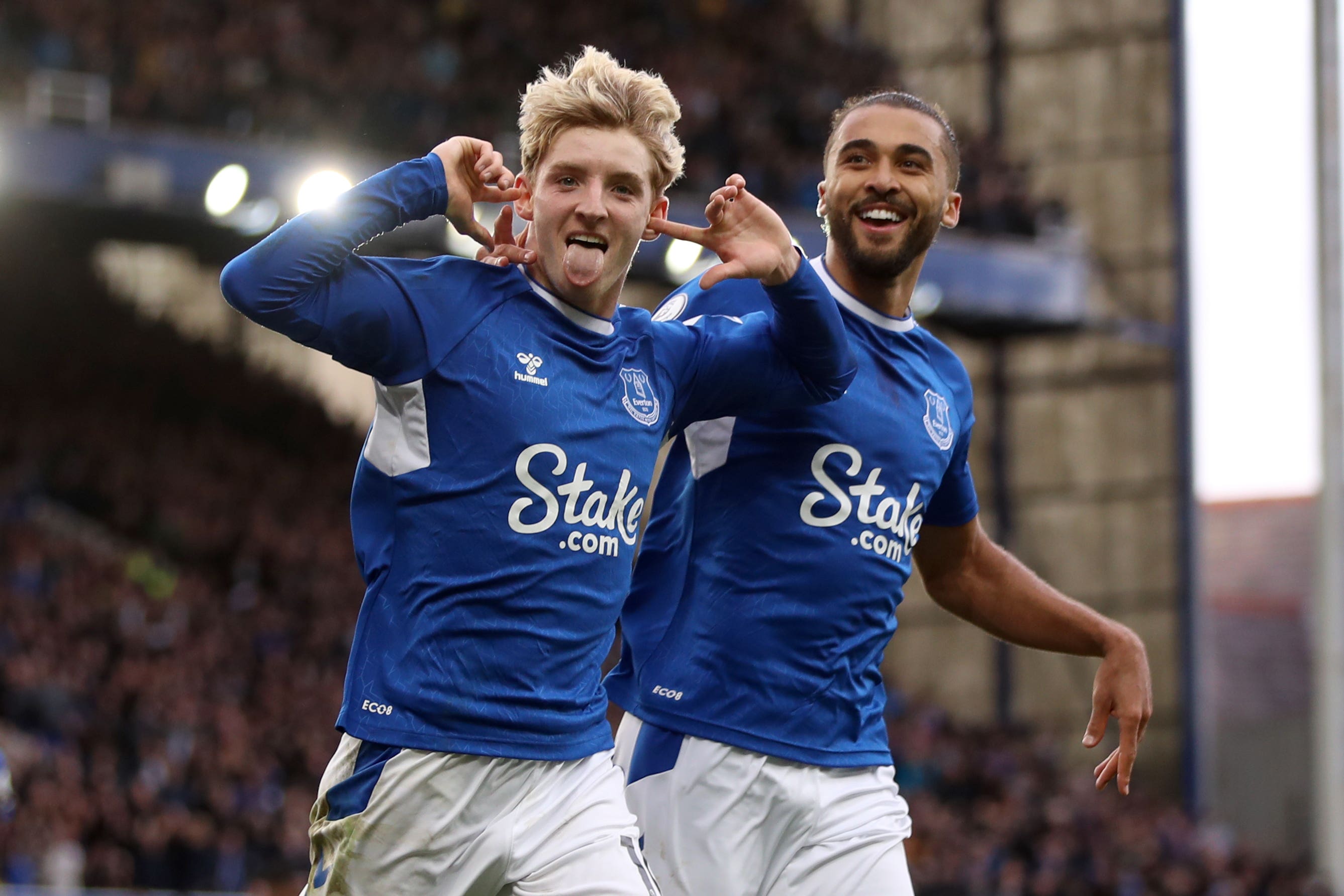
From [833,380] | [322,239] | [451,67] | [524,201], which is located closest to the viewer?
[322,239]

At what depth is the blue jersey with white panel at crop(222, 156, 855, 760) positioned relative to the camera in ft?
10.0

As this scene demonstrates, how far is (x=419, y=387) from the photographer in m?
3.09

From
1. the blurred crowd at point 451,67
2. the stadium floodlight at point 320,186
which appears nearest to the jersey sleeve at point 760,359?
the stadium floodlight at point 320,186

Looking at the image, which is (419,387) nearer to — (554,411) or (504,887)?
(554,411)

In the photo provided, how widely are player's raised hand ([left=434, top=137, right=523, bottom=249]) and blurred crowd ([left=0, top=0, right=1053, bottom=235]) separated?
1312 centimetres

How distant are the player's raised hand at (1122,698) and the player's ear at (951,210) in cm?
102

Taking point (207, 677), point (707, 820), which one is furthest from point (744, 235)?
point (207, 677)

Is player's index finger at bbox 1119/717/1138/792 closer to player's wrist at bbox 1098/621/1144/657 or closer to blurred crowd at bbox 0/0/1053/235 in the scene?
player's wrist at bbox 1098/621/1144/657

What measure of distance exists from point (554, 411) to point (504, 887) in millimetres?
840

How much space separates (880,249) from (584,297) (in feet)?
2.91

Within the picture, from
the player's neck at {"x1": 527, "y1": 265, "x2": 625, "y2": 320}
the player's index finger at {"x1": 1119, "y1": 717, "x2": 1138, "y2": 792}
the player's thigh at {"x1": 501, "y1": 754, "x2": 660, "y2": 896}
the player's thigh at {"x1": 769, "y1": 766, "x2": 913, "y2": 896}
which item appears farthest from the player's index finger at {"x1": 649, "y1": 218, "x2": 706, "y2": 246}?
the player's index finger at {"x1": 1119, "y1": 717, "x2": 1138, "y2": 792}

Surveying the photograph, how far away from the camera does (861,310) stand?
3988mm

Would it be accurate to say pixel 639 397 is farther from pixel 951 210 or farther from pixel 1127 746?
pixel 1127 746

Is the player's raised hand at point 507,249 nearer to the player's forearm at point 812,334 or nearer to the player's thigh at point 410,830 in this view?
the player's forearm at point 812,334
